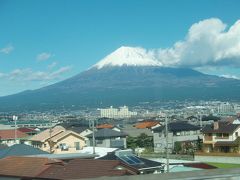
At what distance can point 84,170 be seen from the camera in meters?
9.19

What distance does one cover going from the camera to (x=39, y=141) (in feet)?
97.6

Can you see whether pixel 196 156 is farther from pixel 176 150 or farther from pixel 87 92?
pixel 87 92

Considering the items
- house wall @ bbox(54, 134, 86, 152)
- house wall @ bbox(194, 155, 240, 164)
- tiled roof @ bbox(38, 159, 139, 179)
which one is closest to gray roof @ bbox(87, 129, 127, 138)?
house wall @ bbox(54, 134, 86, 152)

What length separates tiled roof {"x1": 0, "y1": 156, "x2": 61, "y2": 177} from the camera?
9703 millimetres

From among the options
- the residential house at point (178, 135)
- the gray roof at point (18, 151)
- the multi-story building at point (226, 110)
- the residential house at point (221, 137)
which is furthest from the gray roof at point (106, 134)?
the multi-story building at point (226, 110)

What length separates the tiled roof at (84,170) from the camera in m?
8.89

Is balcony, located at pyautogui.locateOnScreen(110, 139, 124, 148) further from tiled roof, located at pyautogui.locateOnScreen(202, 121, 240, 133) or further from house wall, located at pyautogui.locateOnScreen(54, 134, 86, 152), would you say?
tiled roof, located at pyautogui.locateOnScreen(202, 121, 240, 133)

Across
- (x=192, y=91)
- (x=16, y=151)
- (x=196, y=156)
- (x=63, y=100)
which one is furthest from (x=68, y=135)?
(x=192, y=91)

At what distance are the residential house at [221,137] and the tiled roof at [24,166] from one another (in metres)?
18.4

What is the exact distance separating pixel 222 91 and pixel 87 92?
5226cm

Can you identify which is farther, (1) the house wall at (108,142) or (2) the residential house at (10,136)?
(2) the residential house at (10,136)

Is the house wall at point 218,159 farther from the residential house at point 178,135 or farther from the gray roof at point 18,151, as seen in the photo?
the gray roof at point 18,151

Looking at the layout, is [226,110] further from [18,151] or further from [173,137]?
[18,151]

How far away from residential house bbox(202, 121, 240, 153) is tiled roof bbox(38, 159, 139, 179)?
18652mm
